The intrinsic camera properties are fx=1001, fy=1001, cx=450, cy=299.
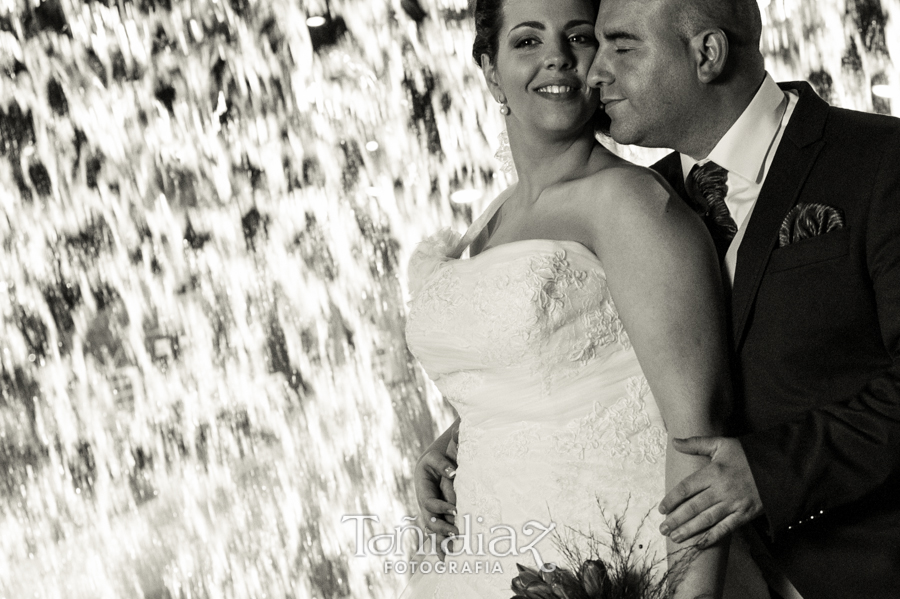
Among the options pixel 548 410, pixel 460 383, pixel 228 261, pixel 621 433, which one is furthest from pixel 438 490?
pixel 228 261

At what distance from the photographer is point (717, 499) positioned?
183 cm

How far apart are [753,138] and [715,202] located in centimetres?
16

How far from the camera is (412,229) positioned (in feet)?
17.7

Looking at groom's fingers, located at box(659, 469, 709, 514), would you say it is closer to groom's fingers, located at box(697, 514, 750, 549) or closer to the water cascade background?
groom's fingers, located at box(697, 514, 750, 549)

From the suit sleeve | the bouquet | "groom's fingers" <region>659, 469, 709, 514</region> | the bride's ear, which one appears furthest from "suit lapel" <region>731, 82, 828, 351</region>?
the bride's ear

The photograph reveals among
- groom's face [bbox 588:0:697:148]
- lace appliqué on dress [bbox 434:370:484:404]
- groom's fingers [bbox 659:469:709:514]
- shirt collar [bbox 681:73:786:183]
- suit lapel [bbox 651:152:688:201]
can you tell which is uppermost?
groom's face [bbox 588:0:697:148]

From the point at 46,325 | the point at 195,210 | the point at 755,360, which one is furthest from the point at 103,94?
the point at 755,360

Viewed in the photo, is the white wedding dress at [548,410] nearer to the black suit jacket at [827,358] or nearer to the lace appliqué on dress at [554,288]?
the lace appliqué on dress at [554,288]

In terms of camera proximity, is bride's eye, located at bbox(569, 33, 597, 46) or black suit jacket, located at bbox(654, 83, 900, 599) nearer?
black suit jacket, located at bbox(654, 83, 900, 599)

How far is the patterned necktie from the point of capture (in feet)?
7.18

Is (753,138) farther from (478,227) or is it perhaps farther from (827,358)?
(478,227)

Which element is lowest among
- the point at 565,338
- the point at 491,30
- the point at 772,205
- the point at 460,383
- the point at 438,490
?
the point at 438,490

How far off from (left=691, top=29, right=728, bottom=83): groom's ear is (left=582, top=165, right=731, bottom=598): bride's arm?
288mm

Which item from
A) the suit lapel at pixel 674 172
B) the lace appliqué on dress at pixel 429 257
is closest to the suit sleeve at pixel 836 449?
the suit lapel at pixel 674 172
